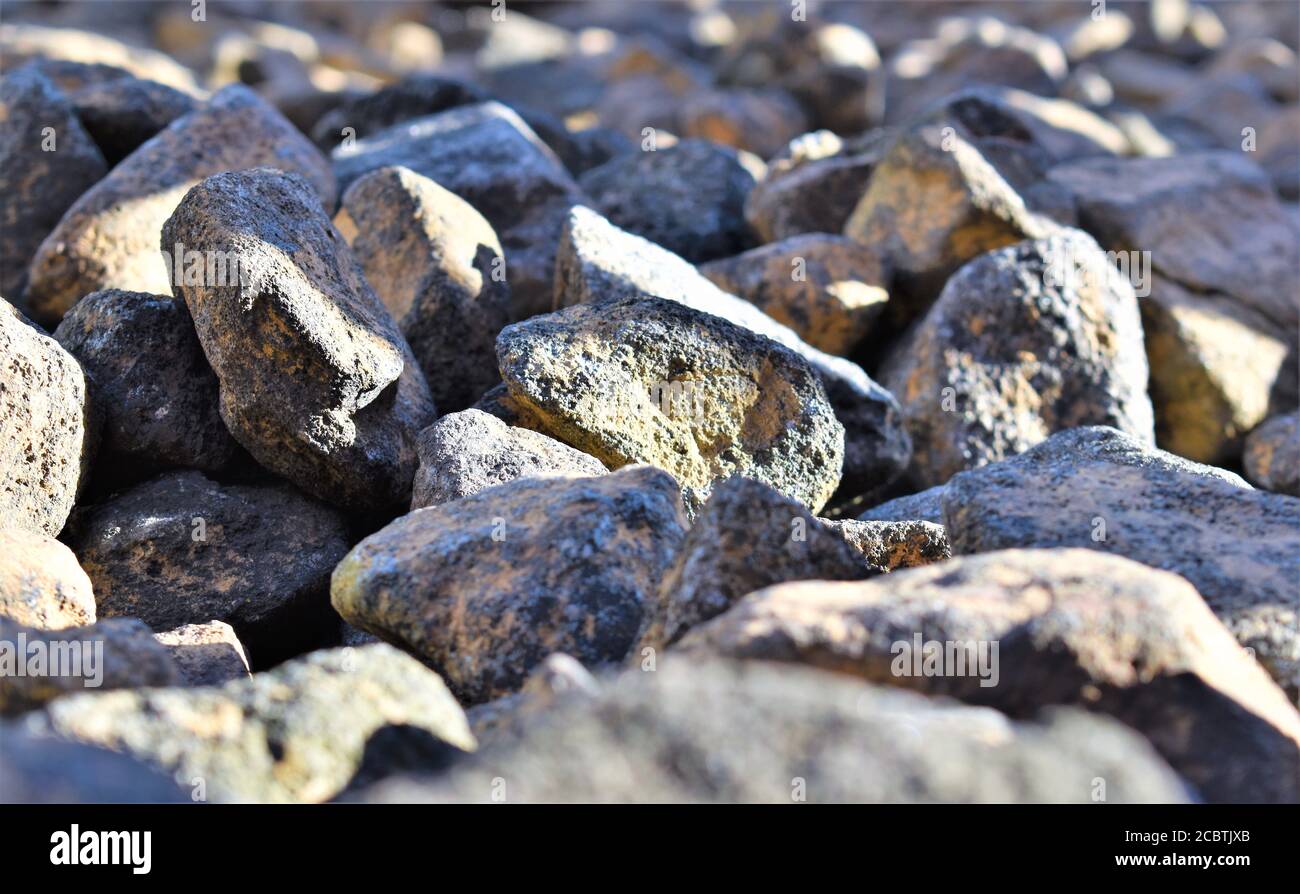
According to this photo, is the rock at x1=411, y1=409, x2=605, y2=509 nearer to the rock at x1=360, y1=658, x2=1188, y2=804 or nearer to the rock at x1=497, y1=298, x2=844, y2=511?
the rock at x1=497, y1=298, x2=844, y2=511

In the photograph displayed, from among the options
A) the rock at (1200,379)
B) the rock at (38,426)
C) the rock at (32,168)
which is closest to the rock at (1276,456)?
the rock at (1200,379)

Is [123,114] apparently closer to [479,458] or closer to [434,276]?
[434,276]

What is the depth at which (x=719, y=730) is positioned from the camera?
1896 mm

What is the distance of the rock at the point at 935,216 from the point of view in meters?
5.02

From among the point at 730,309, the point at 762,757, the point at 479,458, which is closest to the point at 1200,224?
the point at 730,309

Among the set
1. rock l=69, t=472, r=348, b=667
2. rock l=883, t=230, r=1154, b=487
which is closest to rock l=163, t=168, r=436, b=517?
rock l=69, t=472, r=348, b=667

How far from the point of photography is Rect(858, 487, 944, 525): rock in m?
3.76

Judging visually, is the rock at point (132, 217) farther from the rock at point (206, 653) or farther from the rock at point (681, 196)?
the rock at point (206, 653)

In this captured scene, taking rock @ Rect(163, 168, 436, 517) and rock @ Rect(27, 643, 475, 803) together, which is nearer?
rock @ Rect(27, 643, 475, 803)

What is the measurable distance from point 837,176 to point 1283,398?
1947 mm

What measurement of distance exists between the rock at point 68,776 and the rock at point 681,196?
12.5 feet

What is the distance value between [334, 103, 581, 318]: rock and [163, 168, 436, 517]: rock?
56.8 inches

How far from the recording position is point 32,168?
16.0 ft

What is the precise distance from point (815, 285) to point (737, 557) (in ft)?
8.06
